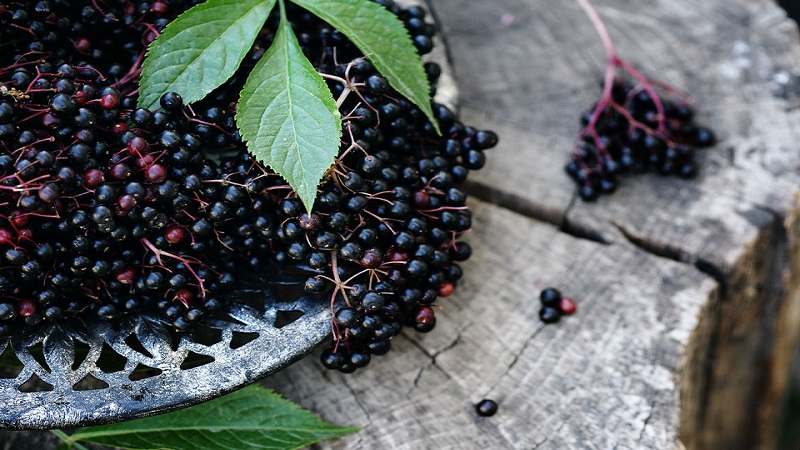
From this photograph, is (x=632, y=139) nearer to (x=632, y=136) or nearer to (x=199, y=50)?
(x=632, y=136)

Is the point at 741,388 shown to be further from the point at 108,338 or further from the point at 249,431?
the point at 108,338

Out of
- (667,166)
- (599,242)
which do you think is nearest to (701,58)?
(667,166)

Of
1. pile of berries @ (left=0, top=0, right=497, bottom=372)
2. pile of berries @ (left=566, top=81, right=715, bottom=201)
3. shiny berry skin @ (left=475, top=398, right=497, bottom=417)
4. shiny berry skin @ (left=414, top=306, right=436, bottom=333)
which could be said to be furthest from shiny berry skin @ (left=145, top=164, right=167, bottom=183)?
pile of berries @ (left=566, top=81, right=715, bottom=201)

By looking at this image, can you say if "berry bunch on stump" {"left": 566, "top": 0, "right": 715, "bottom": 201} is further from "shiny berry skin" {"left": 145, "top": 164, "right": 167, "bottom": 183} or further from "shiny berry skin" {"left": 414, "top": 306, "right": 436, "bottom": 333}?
"shiny berry skin" {"left": 145, "top": 164, "right": 167, "bottom": 183}

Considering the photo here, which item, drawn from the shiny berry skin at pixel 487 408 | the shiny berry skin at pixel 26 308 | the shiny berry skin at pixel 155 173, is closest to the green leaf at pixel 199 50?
the shiny berry skin at pixel 155 173

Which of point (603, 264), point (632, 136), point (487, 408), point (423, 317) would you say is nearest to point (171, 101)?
point (423, 317)
